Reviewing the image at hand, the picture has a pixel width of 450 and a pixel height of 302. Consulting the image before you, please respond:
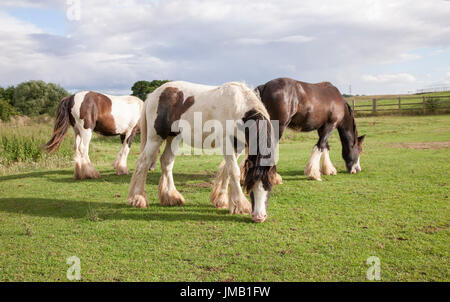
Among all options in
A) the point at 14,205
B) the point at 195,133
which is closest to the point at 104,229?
the point at 195,133

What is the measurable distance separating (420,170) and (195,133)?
641 centimetres

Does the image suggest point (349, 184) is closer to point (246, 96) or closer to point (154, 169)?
point (246, 96)

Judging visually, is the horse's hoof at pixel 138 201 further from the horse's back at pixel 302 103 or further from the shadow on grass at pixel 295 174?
the shadow on grass at pixel 295 174

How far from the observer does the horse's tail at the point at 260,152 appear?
4523 millimetres

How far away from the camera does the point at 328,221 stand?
4.80 meters

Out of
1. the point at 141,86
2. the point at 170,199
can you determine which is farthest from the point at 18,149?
the point at 141,86

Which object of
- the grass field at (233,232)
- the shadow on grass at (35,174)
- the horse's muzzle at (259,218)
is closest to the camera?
the grass field at (233,232)

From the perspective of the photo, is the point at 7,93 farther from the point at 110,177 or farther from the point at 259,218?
the point at 259,218

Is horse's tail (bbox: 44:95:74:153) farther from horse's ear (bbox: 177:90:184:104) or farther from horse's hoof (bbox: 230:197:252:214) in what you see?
horse's hoof (bbox: 230:197:252:214)

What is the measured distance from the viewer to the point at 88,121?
8.79 metres

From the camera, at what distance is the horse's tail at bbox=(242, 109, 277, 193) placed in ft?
14.8

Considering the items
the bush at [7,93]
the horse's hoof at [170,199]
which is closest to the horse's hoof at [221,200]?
the horse's hoof at [170,199]

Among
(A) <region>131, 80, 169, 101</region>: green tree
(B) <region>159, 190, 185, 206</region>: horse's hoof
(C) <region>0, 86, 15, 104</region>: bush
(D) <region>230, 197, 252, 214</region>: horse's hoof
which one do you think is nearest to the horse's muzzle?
(D) <region>230, 197, 252, 214</region>: horse's hoof

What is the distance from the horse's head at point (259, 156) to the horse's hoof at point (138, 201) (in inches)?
85.1
